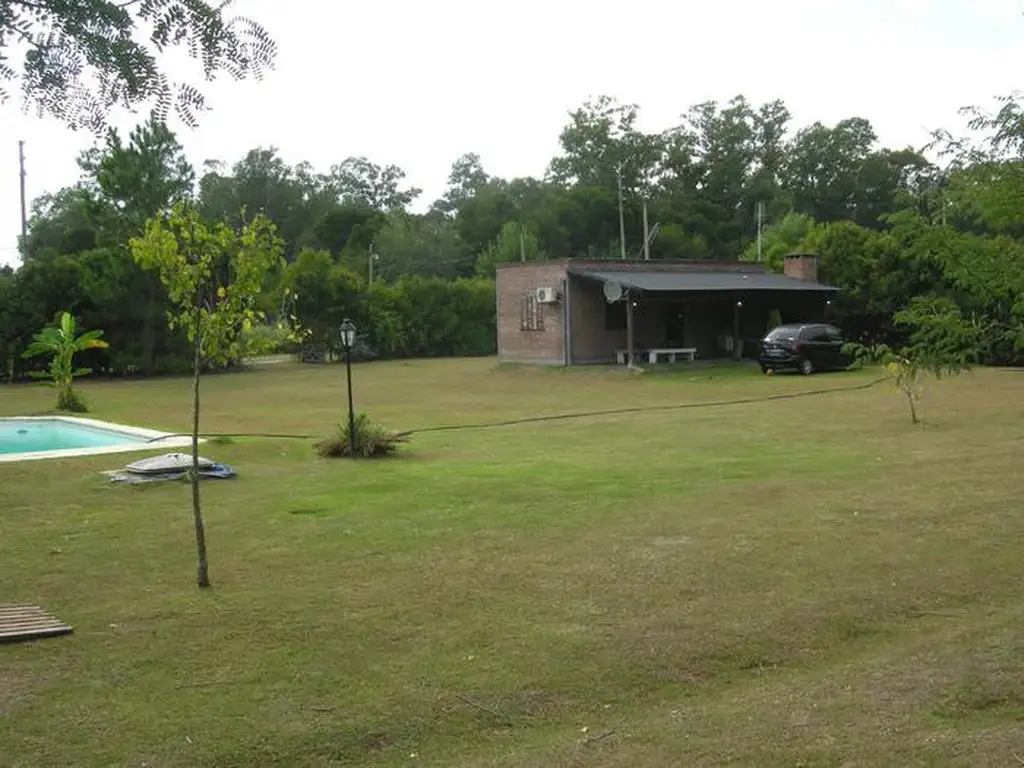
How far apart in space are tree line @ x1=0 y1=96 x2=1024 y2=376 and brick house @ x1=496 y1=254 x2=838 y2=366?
2.42m

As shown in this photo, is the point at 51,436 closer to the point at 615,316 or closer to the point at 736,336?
the point at 615,316

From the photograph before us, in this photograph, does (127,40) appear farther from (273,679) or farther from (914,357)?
(914,357)

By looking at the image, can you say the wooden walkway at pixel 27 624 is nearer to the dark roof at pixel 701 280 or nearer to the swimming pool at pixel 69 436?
the swimming pool at pixel 69 436

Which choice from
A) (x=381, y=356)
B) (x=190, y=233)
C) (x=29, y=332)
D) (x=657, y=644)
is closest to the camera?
(x=657, y=644)

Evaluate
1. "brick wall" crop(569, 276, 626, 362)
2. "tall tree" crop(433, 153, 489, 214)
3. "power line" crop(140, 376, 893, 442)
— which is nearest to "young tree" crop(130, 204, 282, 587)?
"power line" crop(140, 376, 893, 442)

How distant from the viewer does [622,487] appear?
11.3 meters

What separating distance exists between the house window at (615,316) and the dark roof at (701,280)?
1.15 metres

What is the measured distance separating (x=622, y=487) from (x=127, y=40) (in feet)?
28.5

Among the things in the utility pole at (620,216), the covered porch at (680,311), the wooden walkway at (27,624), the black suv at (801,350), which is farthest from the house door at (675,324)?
the wooden walkway at (27,624)

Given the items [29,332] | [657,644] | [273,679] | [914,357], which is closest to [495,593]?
[657,644]

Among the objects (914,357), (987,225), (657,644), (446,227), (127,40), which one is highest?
(446,227)

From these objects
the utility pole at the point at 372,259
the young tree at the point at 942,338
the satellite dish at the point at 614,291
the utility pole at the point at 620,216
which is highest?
the utility pole at the point at 620,216

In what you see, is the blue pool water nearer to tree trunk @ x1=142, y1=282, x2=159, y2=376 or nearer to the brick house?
tree trunk @ x1=142, y1=282, x2=159, y2=376

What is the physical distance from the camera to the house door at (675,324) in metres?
37.8
